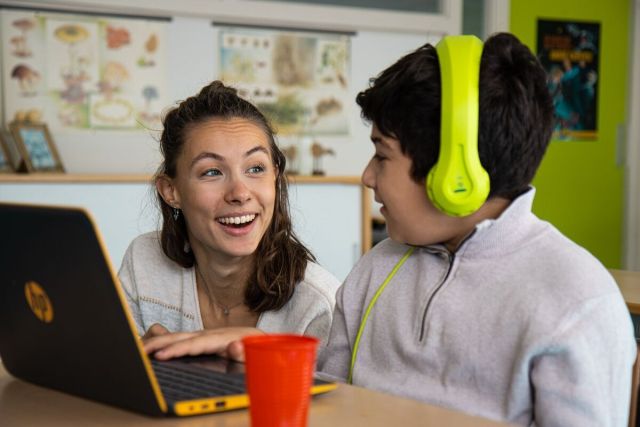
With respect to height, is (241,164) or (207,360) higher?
(241,164)

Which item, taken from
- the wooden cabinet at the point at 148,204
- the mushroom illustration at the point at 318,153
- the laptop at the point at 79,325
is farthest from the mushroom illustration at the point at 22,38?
the laptop at the point at 79,325

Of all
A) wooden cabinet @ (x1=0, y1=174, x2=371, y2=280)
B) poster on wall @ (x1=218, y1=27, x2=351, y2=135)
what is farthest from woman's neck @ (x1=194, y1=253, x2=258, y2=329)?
poster on wall @ (x1=218, y1=27, x2=351, y2=135)

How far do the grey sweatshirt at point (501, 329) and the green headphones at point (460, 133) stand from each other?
0.17ft

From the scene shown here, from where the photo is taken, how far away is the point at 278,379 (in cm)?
80

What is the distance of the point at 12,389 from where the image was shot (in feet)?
3.83

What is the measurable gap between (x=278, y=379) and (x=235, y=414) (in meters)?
0.23

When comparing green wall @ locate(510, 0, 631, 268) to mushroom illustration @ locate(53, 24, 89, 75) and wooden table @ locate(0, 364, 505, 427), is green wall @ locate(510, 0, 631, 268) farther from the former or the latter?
wooden table @ locate(0, 364, 505, 427)

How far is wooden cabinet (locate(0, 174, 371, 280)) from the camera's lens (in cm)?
402

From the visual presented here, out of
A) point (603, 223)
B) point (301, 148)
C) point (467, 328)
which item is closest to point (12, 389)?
point (467, 328)

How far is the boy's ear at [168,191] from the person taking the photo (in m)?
1.97

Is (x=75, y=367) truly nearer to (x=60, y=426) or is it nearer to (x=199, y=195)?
(x=60, y=426)

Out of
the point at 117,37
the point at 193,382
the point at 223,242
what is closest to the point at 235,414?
the point at 193,382

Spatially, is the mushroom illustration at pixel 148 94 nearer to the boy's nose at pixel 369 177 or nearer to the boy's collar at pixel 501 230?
the boy's nose at pixel 369 177

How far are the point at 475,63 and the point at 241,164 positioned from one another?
732mm
